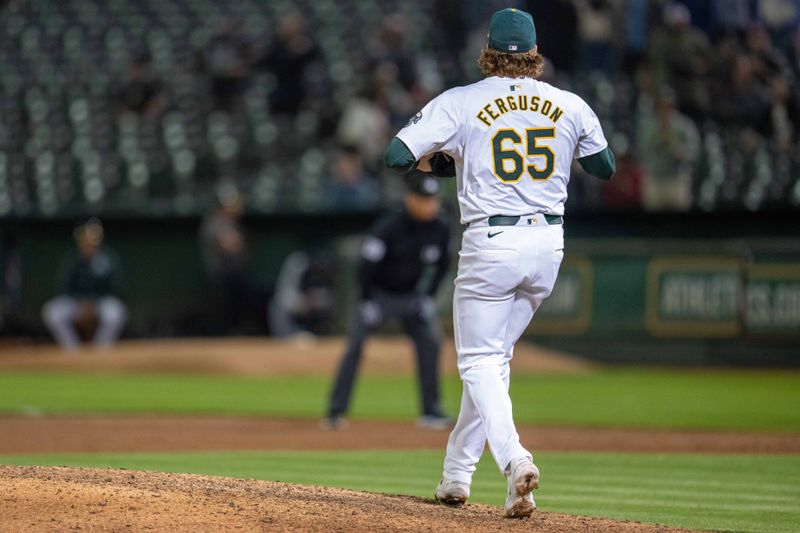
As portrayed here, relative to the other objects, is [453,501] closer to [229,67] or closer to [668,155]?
[668,155]

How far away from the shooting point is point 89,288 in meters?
19.5

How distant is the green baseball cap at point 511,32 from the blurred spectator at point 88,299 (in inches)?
577

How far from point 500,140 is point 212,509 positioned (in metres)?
1.82

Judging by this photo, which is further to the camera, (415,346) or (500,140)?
(415,346)

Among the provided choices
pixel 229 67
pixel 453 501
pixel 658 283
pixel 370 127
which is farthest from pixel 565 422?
pixel 229 67

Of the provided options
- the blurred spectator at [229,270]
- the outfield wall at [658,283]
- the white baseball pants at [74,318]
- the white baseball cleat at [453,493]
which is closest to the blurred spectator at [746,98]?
the outfield wall at [658,283]

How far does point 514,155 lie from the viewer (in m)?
5.27

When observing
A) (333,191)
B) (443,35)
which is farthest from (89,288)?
(443,35)

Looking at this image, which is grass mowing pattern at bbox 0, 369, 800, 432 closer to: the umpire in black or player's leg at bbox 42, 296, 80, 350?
the umpire in black

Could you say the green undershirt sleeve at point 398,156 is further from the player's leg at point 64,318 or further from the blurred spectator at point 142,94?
the blurred spectator at point 142,94

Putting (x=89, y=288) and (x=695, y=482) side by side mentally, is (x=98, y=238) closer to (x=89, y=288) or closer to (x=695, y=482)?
(x=89, y=288)

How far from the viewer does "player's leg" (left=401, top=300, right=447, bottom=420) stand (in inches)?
422

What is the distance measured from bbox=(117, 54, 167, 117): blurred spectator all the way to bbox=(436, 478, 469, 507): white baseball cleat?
16.8 metres

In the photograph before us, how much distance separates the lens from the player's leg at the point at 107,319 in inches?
776
